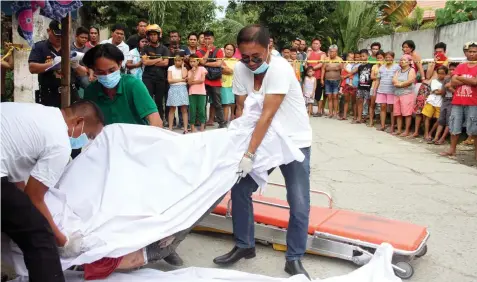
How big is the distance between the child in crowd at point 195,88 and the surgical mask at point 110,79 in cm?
527

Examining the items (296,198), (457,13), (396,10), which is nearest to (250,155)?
(296,198)

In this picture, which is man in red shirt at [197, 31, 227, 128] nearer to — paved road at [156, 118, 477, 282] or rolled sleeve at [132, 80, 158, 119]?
paved road at [156, 118, 477, 282]

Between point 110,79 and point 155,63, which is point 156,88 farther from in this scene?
point 110,79

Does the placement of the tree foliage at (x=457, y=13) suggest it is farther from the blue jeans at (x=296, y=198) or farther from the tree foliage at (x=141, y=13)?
the blue jeans at (x=296, y=198)

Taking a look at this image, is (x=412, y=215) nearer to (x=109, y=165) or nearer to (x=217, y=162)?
(x=217, y=162)

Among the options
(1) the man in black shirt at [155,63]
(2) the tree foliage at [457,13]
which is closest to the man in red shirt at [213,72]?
(1) the man in black shirt at [155,63]

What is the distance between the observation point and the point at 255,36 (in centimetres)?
318

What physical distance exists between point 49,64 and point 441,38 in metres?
10.1

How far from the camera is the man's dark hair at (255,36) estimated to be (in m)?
3.18

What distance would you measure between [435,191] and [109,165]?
13.3 feet

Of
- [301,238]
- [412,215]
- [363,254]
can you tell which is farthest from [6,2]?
[412,215]

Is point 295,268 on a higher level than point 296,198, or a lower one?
lower

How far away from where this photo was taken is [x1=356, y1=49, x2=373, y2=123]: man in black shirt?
35.9 feet

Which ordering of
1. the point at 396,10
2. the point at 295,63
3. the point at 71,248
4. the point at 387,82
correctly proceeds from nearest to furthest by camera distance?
the point at 71,248
the point at 387,82
the point at 295,63
the point at 396,10
